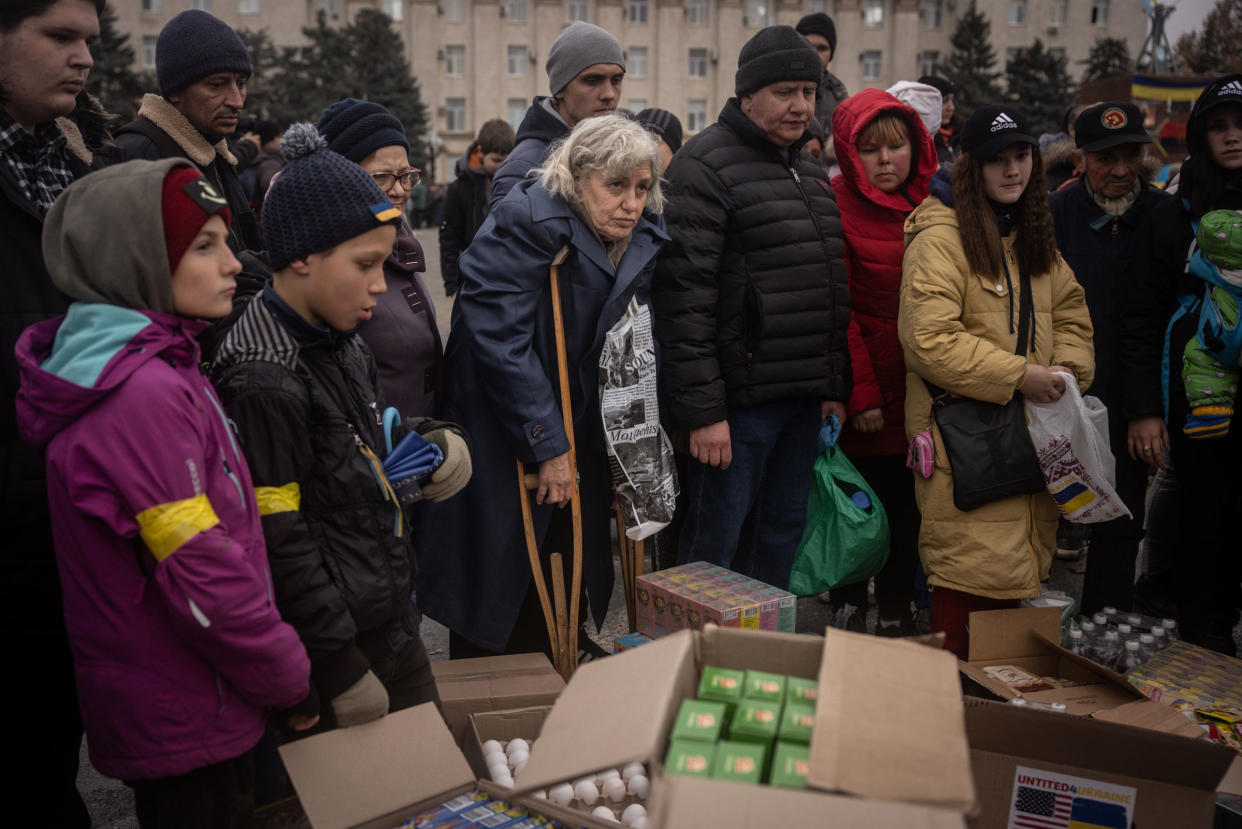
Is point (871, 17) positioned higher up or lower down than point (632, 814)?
higher up

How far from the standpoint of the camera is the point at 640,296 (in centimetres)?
360

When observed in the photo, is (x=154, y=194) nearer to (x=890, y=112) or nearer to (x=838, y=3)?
(x=890, y=112)

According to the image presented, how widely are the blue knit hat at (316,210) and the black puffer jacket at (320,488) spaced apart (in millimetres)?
149

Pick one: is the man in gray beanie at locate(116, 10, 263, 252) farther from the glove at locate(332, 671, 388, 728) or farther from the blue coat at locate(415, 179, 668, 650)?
the glove at locate(332, 671, 388, 728)

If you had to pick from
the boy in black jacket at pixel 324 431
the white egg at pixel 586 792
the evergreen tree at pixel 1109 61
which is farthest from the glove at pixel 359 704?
the evergreen tree at pixel 1109 61

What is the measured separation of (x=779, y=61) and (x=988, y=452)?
5.62ft

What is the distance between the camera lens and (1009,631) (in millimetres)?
3301

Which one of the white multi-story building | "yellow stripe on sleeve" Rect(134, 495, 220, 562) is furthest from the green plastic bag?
the white multi-story building

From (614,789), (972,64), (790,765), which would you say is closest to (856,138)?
(614,789)

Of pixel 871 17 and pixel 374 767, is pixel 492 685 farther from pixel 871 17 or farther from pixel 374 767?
pixel 871 17

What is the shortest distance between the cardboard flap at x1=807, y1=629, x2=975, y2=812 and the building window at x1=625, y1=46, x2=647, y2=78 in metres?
53.5

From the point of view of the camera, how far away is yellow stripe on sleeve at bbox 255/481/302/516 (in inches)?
86.6

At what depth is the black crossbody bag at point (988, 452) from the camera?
361 cm

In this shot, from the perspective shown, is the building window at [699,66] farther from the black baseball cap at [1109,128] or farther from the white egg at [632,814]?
the white egg at [632,814]
